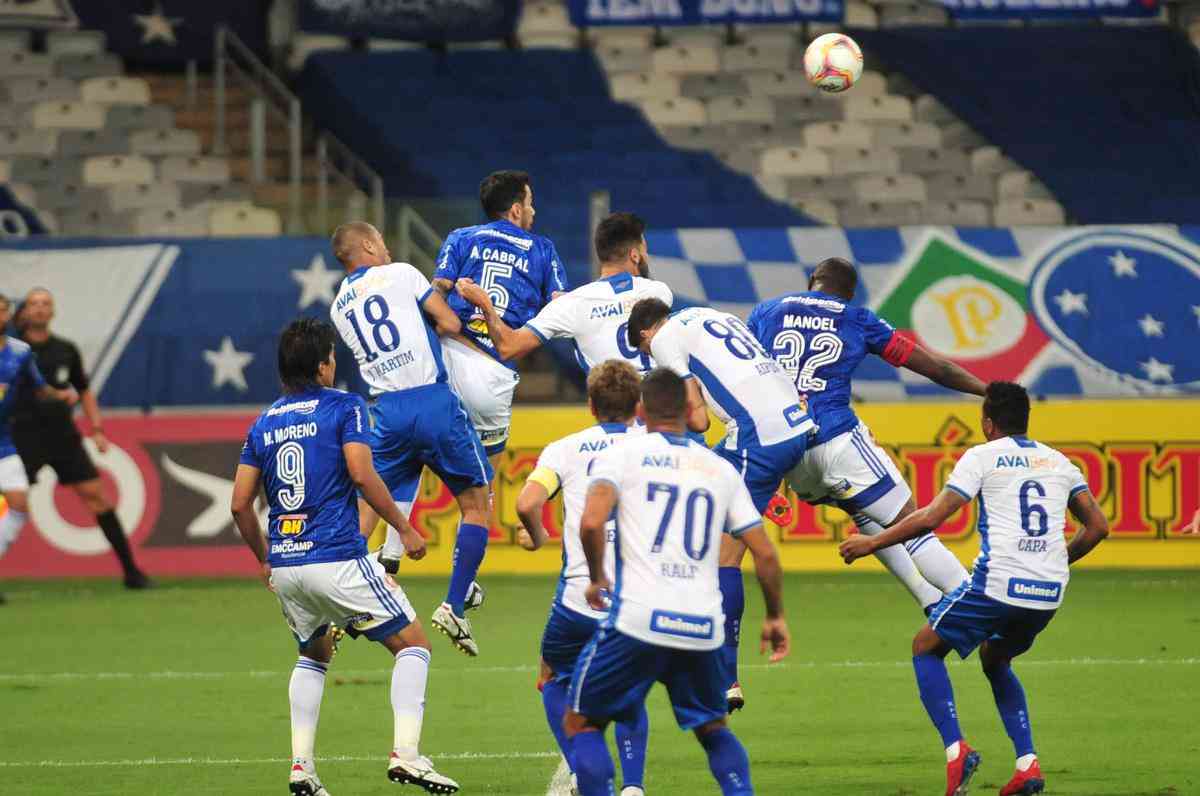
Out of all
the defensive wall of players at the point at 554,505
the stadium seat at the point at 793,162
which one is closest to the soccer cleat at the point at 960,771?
the defensive wall of players at the point at 554,505

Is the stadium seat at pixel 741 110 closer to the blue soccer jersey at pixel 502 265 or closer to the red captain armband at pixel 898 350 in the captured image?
the blue soccer jersey at pixel 502 265

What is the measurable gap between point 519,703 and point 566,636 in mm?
3075

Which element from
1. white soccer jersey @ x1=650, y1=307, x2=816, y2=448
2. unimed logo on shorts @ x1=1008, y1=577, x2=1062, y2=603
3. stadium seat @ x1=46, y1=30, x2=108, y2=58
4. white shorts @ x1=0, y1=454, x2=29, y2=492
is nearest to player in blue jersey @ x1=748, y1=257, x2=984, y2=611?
white soccer jersey @ x1=650, y1=307, x2=816, y2=448

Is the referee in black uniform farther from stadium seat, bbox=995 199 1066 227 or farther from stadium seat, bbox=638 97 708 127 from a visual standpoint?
stadium seat, bbox=995 199 1066 227

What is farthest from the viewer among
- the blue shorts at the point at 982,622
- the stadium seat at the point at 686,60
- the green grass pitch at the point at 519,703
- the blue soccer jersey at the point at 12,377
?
the stadium seat at the point at 686,60

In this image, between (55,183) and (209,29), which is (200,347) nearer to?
(55,183)

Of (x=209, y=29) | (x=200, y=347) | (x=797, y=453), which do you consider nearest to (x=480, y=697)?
(x=797, y=453)

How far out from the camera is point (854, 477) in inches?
390

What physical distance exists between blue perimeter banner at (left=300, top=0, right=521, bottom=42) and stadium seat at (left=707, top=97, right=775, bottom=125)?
245cm

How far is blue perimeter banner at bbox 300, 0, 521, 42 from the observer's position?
21656mm

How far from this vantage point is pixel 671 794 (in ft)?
26.6

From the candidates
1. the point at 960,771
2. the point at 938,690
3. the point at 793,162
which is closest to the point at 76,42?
the point at 793,162

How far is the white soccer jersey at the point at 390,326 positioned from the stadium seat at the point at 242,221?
8.81 m

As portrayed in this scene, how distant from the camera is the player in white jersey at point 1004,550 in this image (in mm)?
7977
